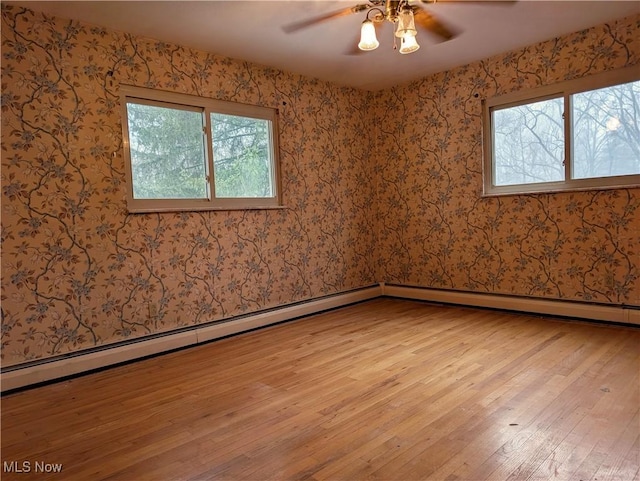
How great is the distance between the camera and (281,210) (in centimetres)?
406

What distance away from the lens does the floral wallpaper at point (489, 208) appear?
333 centimetres

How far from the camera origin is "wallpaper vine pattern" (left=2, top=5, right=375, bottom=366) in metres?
2.62

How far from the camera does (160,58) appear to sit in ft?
10.6

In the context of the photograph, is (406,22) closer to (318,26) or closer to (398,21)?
(398,21)

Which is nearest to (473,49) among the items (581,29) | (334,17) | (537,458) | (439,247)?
(581,29)

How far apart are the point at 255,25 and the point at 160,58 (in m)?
0.82

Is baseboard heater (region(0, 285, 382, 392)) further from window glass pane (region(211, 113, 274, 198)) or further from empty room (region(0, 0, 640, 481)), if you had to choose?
window glass pane (region(211, 113, 274, 198))

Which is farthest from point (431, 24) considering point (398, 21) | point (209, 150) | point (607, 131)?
point (209, 150)

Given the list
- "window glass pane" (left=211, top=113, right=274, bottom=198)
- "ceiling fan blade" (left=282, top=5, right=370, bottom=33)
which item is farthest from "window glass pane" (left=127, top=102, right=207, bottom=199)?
"ceiling fan blade" (left=282, top=5, right=370, bottom=33)

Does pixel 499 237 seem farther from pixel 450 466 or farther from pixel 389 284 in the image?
pixel 450 466

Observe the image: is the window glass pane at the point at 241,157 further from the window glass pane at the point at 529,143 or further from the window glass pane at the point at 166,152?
the window glass pane at the point at 529,143

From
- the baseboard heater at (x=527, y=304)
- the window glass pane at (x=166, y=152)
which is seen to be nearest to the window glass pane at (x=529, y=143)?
the baseboard heater at (x=527, y=304)

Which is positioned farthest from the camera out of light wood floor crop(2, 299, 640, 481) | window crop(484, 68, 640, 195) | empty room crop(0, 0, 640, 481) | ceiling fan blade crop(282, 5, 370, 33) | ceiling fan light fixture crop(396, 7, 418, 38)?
window crop(484, 68, 640, 195)

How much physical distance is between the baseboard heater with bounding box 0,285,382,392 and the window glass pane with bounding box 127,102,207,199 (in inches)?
43.5
